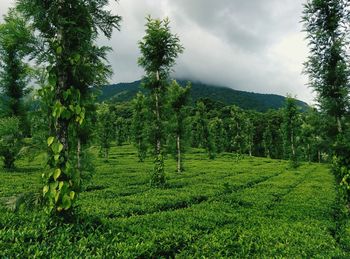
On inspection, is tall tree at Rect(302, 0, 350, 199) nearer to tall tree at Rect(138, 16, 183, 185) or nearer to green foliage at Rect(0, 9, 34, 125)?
tall tree at Rect(138, 16, 183, 185)

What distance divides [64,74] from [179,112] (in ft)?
105

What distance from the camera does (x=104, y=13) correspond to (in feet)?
30.8

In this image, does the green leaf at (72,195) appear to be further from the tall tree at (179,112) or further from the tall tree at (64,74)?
the tall tree at (179,112)

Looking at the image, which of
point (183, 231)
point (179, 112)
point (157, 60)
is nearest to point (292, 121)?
point (179, 112)

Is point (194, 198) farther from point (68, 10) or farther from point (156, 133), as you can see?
point (68, 10)

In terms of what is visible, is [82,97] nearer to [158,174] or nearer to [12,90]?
[158,174]

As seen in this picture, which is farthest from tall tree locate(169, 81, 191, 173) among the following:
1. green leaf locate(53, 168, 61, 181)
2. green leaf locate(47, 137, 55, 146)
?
green leaf locate(53, 168, 61, 181)

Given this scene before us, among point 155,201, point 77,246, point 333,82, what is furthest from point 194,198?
point 77,246

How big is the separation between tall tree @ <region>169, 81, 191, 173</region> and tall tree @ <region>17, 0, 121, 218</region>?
1168 inches

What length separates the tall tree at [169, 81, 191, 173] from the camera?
3872 cm

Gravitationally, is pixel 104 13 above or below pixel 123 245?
above

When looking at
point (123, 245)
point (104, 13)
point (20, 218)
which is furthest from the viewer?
point (104, 13)

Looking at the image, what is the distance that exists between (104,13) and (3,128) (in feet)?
79.6

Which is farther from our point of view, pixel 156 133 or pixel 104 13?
pixel 156 133
